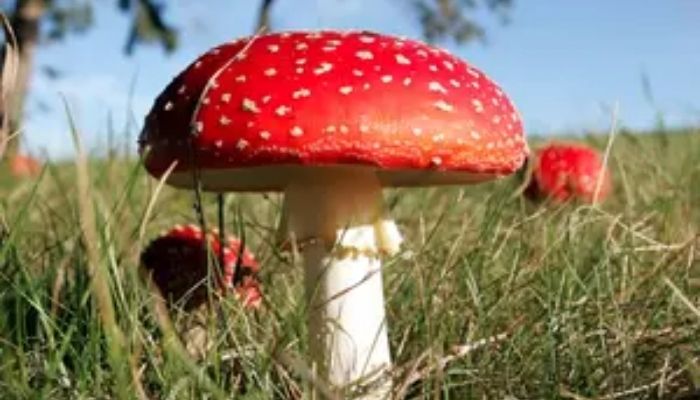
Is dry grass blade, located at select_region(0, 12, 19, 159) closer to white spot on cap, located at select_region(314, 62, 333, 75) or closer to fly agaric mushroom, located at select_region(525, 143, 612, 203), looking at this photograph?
white spot on cap, located at select_region(314, 62, 333, 75)

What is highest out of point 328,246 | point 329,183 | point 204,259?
point 329,183

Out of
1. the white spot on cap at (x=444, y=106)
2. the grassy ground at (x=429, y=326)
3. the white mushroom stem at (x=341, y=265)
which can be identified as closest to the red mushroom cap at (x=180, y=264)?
the grassy ground at (x=429, y=326)

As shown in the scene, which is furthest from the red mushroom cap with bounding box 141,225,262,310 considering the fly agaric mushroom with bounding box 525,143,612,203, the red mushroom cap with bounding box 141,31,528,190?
the fly agaric mushroom with bounding box 525,143,612,203

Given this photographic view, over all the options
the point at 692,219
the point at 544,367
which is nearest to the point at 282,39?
the point at 544,367

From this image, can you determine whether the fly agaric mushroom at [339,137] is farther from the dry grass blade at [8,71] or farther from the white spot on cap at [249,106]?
the dry grass blade at [8,71]

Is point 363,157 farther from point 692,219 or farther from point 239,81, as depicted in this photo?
point 692,219

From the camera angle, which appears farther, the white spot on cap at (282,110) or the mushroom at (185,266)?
the mushroom at (185,266)

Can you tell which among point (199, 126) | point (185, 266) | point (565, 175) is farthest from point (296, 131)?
point (565, 175)
